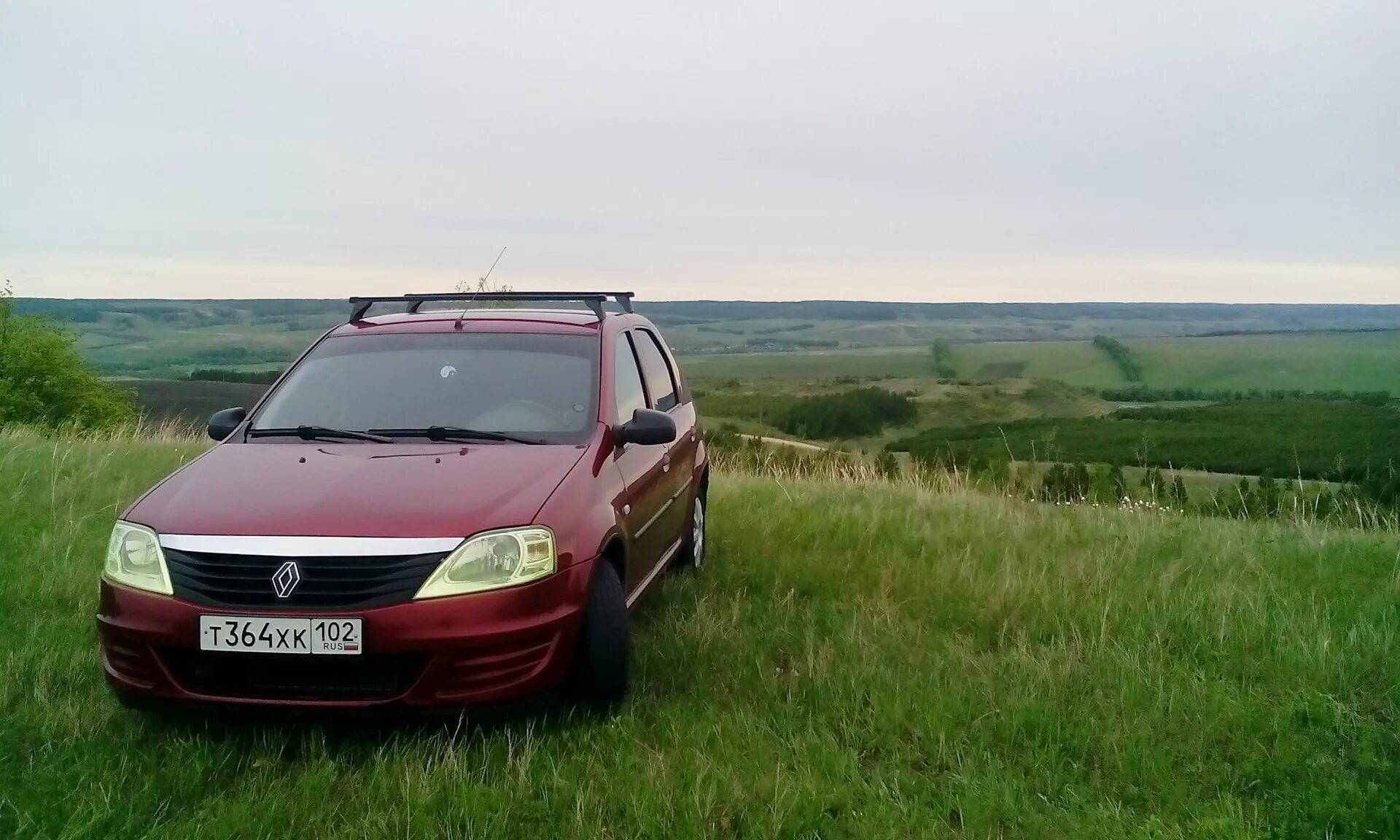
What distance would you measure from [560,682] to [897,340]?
234ft

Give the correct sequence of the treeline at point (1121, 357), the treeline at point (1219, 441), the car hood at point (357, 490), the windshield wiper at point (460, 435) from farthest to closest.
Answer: the treeline at point (1121, 357), the treeline at point (1219, 441), the windshield wiper at point (460, 435), the car hood at point (357, 490)

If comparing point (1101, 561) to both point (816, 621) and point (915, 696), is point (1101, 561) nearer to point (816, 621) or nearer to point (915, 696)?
point (816, 621)

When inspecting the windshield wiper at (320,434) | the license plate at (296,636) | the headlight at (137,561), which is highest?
the windshield wiper at (320,434)

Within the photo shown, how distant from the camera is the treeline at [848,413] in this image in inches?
1496

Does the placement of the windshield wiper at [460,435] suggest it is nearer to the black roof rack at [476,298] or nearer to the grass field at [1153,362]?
the black roof rack at [476,298]

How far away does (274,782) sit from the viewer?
3338mm

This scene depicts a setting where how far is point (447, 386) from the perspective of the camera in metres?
4.82

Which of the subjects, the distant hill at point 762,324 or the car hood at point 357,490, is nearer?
the car hood at point 357,490

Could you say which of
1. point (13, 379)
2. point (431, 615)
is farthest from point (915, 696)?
point (13, 379)

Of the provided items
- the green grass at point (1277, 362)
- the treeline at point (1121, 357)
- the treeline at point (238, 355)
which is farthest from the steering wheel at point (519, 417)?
the treeline at point (1121, 357)

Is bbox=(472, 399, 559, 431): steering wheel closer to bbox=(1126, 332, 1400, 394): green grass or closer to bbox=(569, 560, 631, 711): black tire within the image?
bbox=(569, 560, 631, 711): black tire

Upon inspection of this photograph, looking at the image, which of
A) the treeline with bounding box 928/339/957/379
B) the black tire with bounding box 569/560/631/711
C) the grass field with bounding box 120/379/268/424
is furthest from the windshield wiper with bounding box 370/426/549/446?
the treeline with bounding box 928/339/957/379

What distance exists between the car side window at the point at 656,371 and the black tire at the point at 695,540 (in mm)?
673

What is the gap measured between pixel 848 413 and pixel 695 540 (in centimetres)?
3724
